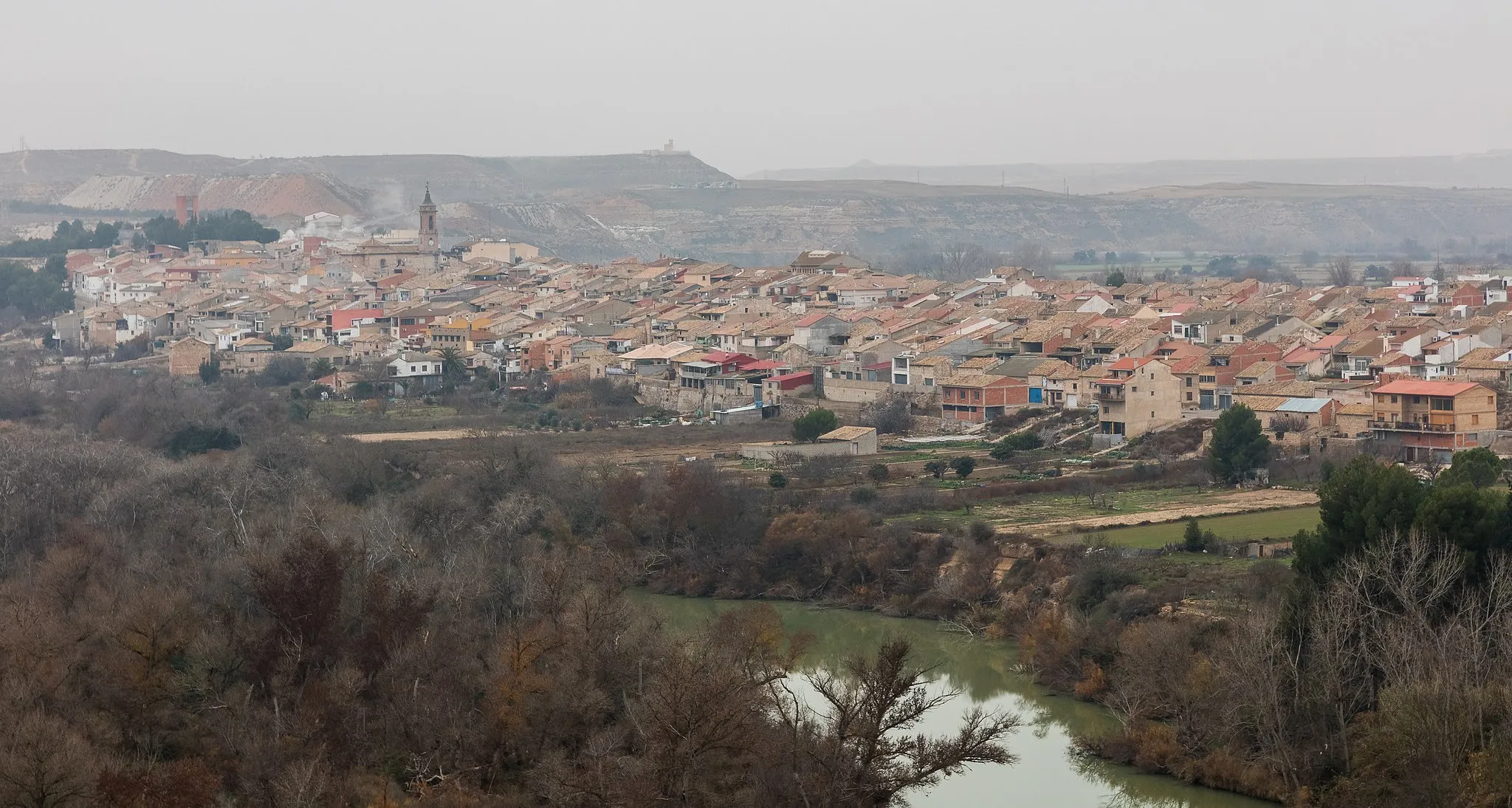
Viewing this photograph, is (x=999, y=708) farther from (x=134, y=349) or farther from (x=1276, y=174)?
(x=1276, y=174)

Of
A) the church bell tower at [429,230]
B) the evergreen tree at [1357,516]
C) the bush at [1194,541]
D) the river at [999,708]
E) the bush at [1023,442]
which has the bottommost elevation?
the river at [999,708]

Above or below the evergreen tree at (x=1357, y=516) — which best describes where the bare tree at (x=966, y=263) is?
below

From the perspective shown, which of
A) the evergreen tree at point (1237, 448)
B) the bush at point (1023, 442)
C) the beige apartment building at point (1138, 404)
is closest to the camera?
the evergreen tree at point (1237, 448)

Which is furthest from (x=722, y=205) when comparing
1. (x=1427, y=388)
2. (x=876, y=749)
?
(x=876, y=749)

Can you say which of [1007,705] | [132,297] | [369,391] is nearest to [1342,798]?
[1007,705]

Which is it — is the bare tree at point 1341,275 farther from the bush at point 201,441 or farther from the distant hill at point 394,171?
the distant hill at point 394,171

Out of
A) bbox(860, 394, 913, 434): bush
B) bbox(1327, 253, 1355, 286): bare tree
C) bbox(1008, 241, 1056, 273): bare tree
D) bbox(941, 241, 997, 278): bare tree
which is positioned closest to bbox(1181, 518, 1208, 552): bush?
bbox(860, 394, 913, 434): bush

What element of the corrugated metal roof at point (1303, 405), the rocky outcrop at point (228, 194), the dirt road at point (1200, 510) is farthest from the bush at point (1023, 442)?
the rocky outcrop at point (228, 194)
